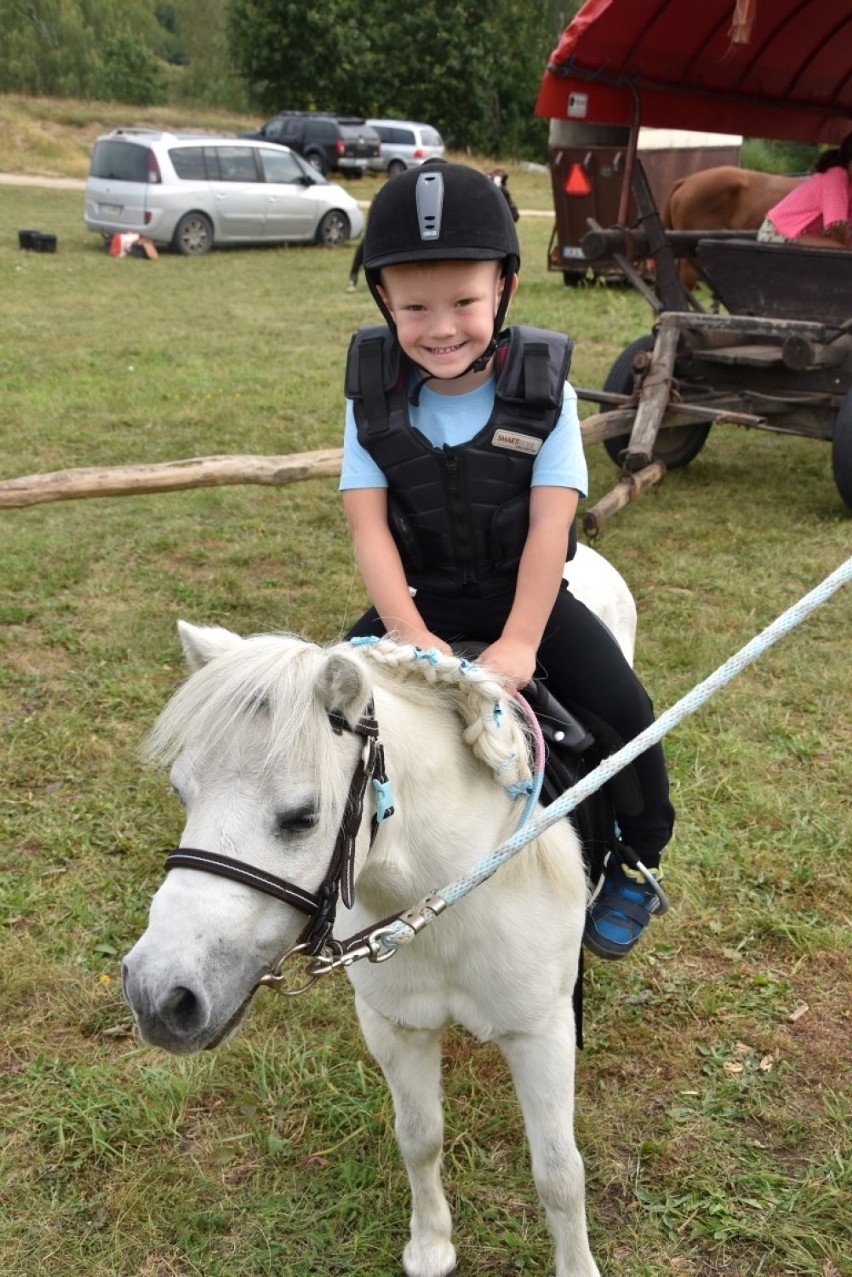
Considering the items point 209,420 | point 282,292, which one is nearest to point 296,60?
point 282,292

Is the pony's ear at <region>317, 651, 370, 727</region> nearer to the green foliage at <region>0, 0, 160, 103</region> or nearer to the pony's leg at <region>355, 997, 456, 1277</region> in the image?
the pony's leg at <region>355, 997, 456, 1277</region>

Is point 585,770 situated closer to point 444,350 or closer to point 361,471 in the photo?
point 361,471

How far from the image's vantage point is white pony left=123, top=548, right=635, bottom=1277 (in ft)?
4.44

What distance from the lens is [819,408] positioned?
6449 mm

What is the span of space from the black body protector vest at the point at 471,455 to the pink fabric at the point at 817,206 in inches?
199

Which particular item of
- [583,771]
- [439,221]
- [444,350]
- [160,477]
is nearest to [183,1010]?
[583,771]

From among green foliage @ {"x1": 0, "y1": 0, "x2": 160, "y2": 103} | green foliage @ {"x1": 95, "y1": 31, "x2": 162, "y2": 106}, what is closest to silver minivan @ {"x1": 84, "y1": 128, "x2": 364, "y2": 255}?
green foliage @ {"x1": 0, "y1": 0, "x2": 160, "y2": 103}

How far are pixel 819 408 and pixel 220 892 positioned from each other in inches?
240

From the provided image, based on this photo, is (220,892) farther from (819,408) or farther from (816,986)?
(819,408)

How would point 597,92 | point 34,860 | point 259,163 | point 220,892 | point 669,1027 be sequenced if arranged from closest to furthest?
point 220,892, point 669,1027, point 34,860, point 597,92, point 259,163

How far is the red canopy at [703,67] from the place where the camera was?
5832mm

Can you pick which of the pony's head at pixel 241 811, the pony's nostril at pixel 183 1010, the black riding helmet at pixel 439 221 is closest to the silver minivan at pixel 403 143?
the black riding helmet at pixel 439 221

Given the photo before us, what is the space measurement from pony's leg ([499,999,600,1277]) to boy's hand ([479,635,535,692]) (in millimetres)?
633

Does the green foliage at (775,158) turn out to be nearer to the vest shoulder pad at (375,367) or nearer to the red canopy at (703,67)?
the red canopy at (703,67)
